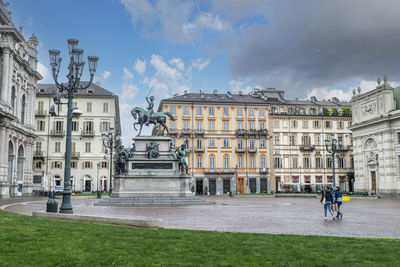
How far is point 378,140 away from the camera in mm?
56094

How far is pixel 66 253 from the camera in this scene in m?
8.11

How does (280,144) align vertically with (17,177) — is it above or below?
above

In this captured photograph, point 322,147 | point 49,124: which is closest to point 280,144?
point 322,147

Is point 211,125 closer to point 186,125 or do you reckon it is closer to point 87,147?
point 186,125

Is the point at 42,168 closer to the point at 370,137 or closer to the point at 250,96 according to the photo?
the point at 250,96

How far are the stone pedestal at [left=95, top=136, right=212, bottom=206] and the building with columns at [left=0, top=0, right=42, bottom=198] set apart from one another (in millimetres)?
21254

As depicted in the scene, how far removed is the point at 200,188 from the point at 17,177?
32706 millimetres

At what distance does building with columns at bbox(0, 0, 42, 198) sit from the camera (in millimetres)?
45156

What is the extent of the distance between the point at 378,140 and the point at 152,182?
3971cm

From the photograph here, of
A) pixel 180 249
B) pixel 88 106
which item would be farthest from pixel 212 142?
pixel 180 249

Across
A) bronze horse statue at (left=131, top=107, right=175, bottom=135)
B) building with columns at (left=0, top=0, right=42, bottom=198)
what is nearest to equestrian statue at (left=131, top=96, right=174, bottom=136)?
bronze horse statue at (left=131, top=107, right=175, bottom=135)

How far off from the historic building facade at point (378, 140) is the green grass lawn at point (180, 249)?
48.6 metres

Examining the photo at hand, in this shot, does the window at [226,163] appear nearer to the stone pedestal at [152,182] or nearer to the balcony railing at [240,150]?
the balcony railing at [240,150]

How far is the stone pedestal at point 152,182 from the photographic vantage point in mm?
28500
